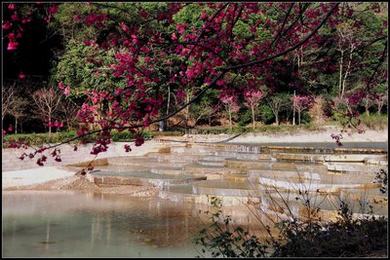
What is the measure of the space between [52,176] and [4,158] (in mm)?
2266

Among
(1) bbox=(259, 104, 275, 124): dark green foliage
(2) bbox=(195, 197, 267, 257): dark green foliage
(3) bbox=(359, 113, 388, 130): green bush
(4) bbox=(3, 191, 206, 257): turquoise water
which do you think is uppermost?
(1) bbox=(259, 104, 275, 124): dark green foliage

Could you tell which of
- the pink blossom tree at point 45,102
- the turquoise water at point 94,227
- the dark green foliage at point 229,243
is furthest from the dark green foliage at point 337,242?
the pink blossom tree at point 45,102

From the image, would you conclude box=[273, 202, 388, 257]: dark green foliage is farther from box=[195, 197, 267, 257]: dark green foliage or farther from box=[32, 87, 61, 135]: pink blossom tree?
box=[32, 87, 61, 135]: pink blossom tree

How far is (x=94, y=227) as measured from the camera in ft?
24.7

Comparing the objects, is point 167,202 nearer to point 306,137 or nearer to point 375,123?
point 306,137

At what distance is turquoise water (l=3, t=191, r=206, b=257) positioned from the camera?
20.3ft

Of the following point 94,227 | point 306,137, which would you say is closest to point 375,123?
point 306,137

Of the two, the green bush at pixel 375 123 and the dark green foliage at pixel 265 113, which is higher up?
the dark green foliage at pixel 265 113

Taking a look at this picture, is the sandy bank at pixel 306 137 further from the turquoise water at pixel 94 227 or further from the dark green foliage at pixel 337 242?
the dark green foliage at pixel 337 242

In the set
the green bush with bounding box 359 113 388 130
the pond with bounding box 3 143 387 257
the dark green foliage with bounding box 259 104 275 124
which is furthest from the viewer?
the dark green foliage with bounding box 259 104 275 124

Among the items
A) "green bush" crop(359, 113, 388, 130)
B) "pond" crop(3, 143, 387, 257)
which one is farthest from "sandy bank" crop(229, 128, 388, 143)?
"pond" crop(3, 143, 387, 257)

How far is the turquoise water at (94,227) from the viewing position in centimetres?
617

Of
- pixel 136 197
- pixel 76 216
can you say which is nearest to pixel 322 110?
pixel 136 197

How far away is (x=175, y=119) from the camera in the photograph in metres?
27.5
